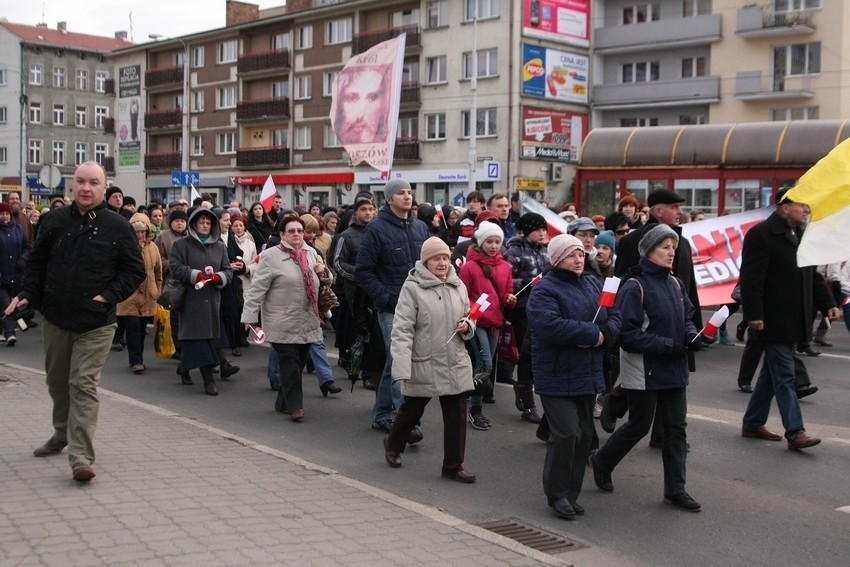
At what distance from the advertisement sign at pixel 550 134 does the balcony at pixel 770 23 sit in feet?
28.4

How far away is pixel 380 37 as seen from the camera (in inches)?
2090

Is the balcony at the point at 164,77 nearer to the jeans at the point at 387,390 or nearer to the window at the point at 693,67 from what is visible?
the window at the point at 693,67

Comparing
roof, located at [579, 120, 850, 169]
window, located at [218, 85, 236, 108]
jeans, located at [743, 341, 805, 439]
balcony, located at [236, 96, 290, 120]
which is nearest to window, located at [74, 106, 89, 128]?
window, located at [218, 85, 236, 108]

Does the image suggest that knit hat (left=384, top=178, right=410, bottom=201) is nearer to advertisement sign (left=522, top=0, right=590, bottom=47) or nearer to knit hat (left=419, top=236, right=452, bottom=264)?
knit hat (left=419, top=236, right=452, bottom=264)

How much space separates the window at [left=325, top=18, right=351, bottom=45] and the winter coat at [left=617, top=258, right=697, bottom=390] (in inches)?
2008

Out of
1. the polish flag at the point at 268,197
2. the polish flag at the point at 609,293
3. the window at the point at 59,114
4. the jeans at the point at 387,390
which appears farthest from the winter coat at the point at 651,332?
the window at the point at 59,114

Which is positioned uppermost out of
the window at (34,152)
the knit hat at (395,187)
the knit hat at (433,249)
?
the window at (34,152)

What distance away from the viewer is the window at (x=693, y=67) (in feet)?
157

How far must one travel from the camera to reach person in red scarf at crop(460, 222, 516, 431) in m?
8.97

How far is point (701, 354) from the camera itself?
13.7 meters

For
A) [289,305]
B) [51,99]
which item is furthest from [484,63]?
[51,99]

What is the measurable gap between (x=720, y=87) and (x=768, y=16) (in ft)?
11.7

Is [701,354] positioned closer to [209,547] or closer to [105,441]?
[105,441]

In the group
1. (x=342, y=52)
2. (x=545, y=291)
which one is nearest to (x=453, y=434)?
(x=545, y=291)
